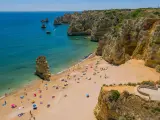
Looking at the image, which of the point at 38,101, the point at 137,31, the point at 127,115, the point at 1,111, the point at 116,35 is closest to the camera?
the point at 127,115

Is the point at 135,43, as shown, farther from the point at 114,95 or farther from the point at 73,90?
the point at 114,95

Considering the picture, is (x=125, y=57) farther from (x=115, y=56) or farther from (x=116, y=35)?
(x=116, y=35)

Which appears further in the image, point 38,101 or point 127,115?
point 38,101

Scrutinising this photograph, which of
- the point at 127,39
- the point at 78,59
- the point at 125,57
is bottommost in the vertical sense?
the point at 78,59

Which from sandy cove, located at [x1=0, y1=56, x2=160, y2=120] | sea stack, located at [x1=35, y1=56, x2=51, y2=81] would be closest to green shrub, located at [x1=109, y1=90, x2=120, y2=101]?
sandy cove, located at [x1=0, y1=56, x2=160, y2=120]

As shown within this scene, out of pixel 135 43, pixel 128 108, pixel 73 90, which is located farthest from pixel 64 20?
pixel 128 108

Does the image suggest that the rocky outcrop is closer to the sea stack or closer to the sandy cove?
the sandy cove

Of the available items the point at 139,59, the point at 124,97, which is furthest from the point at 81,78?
the point at 124,97
